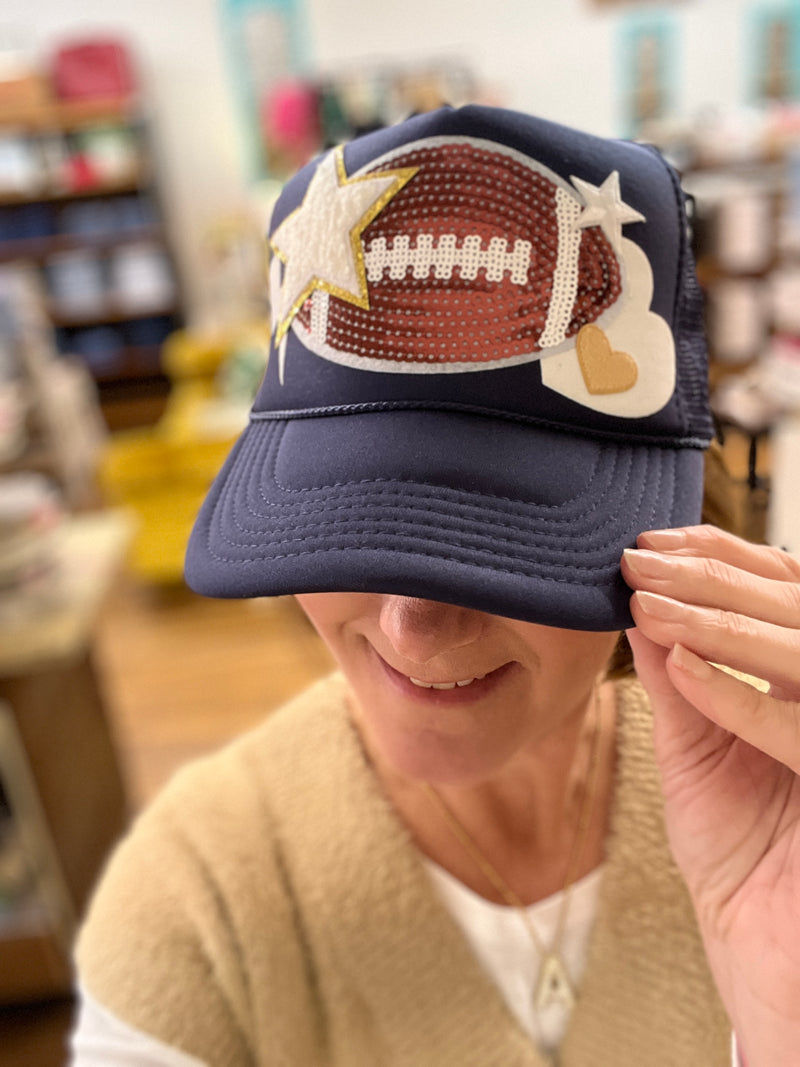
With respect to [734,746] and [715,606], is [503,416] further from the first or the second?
[734,746]

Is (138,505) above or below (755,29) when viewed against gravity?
below

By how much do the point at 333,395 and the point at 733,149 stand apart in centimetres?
535

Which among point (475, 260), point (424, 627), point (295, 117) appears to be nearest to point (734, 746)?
point (424, 627)

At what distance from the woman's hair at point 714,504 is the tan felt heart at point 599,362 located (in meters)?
0.13

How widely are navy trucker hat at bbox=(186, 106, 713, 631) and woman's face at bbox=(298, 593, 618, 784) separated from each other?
77 millimetres

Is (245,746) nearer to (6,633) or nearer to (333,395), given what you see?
(333,395)

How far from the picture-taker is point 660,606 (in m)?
0.49

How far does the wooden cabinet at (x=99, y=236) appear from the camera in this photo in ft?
19.6

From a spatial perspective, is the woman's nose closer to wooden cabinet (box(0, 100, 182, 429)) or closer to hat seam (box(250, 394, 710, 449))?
hat seam (box(250, 394, 710, 449))

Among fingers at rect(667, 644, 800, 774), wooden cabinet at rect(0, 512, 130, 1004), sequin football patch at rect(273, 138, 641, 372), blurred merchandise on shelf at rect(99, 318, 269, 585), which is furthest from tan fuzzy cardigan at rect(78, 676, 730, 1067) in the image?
blurred merchandise on shelf at rect(99, 318, 269, 585)

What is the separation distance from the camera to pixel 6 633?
1.78 metres

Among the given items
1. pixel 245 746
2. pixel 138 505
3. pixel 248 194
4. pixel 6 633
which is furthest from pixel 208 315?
pixel 245 746

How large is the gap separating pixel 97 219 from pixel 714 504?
21.4ft

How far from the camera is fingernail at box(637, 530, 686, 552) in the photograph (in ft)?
1.70
